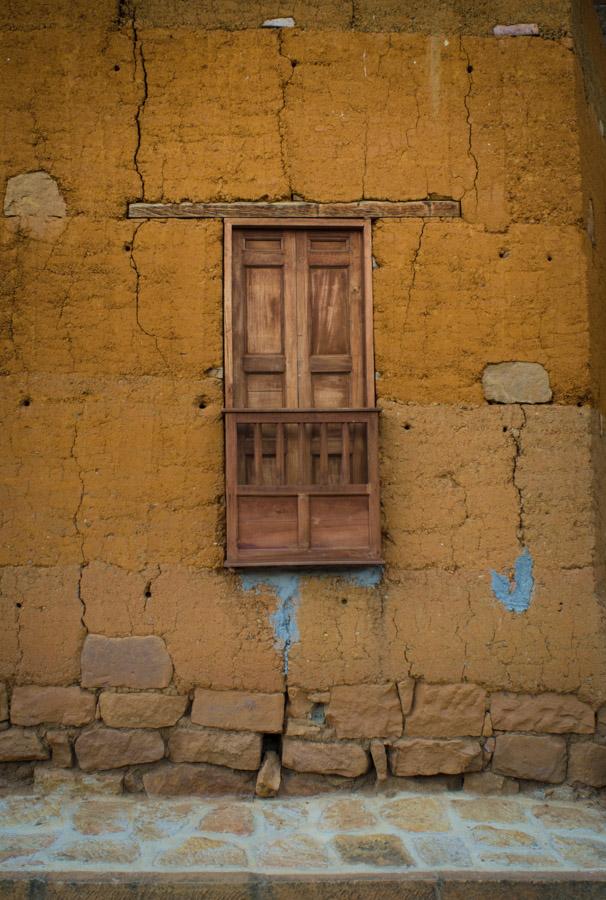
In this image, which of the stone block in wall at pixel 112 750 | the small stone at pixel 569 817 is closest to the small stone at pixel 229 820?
the stone block in wall at pixel 112 750

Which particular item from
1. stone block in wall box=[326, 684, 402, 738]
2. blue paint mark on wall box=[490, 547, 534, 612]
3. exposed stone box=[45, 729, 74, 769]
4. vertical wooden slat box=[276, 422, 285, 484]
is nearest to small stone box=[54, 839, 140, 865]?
exposed stone box=[45, 729, 74, 769]

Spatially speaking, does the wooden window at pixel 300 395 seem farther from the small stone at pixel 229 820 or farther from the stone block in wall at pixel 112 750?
the small stone at pixel 229 820

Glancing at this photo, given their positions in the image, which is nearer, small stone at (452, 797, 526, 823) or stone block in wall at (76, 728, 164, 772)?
small stone at (452, 797, 526, 823)

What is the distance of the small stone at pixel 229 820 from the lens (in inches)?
160

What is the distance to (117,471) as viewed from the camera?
4.62 meters

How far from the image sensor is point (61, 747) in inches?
176

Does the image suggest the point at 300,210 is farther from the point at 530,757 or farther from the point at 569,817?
the point at 569,817

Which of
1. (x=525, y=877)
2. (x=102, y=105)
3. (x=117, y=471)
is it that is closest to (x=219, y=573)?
(x=117, y=471)

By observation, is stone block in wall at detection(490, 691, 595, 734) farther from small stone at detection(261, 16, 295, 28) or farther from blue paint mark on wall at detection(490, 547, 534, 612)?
small stone at detection(261, 16, 295, 28)

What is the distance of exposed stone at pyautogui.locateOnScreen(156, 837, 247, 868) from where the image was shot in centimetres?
368

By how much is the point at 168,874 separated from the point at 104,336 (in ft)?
8.93

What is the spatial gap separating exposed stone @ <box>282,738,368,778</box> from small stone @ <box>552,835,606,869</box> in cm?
104

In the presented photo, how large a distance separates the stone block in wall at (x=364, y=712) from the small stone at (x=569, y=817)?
821 mm

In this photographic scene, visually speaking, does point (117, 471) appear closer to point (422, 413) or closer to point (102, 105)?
point (422, 413)
